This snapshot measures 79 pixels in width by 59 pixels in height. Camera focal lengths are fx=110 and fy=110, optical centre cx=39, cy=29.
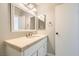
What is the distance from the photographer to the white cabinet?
1441mm

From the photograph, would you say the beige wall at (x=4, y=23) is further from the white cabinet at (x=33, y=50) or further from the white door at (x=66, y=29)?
the white door at (x=66, y=29)

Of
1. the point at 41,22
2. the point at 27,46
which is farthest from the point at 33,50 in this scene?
the point at 41,22

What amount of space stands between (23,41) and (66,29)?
652mm

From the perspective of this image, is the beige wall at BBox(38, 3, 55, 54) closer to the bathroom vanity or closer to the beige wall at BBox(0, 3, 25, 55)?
the bathroom vanity

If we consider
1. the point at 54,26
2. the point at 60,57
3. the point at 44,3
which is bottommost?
the point at 60,57

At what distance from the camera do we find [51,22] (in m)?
1.59

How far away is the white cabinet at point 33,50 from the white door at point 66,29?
192mm

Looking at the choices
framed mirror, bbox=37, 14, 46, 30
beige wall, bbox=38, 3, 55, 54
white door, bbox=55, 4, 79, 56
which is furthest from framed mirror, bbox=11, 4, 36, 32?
white door, bbox=55, 4, 79, 56

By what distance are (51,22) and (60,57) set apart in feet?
1.70

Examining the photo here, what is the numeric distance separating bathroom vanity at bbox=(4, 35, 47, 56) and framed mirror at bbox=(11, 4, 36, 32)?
0.47 ft

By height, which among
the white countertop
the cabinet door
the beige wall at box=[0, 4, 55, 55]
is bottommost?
the cabinet door

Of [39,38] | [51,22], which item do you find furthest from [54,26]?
[39,38]

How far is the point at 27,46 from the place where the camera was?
1.42 meters

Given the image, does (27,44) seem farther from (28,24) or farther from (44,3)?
(44,3)
